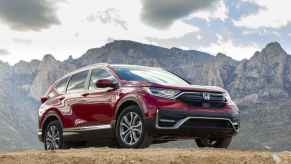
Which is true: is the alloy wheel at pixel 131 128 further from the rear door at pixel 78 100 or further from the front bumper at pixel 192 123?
the rear door at pixel 78 100

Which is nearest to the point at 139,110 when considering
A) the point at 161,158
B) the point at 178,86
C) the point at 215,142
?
the point at 178,86

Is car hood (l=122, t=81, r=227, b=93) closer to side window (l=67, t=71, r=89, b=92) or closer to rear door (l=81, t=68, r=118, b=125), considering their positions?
rear door (l=81, t=68, r=118, b=125)

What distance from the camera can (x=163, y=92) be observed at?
9844 millimetres

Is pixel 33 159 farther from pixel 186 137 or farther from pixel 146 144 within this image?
pixel 186 137

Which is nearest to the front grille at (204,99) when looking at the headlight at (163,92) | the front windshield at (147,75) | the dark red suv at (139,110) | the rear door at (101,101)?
the dark red suv at (139,110)

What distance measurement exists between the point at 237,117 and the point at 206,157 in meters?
3.07

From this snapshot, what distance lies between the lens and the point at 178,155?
25.7ft

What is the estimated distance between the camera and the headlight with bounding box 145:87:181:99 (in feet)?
32.2

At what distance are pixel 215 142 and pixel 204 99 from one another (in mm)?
1468

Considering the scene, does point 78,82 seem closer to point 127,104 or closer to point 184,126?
point 127,104

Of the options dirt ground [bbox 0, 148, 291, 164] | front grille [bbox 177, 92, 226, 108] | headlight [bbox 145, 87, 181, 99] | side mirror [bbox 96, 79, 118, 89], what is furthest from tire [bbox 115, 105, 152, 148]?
dirt ground [bbox 0, 148, 291, 164]

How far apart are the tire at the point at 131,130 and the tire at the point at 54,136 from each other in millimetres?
2115

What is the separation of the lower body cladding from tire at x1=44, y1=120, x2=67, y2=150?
5.07ft

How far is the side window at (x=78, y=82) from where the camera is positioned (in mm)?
11749
